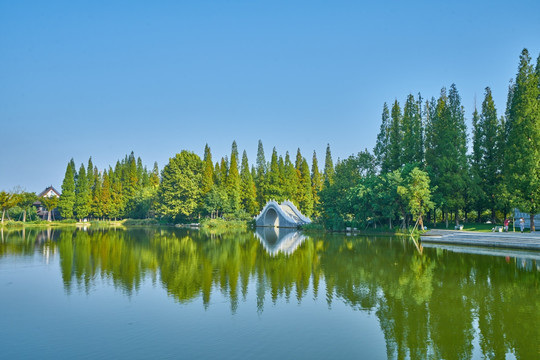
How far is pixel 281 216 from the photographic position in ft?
158

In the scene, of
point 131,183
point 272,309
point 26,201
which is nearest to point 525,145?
point 272,309

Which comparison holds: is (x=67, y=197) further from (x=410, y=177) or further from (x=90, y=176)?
(x=410, y=177)

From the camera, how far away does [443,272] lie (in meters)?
13.9

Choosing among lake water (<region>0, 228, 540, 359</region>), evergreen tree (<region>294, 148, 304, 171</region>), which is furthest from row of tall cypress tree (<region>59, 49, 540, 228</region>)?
lake water (<region>0, 228, 540, 359</region>)

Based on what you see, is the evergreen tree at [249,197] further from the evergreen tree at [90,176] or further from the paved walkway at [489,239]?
the paved walkway at [489,239]

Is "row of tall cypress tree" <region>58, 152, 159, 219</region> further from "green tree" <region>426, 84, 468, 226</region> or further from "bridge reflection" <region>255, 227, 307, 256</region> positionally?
"green tree" <region>426, 84, 468, 226</region>

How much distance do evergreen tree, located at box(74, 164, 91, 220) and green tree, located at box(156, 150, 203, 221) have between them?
41.9 ft

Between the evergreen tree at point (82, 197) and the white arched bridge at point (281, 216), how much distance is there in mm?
27640

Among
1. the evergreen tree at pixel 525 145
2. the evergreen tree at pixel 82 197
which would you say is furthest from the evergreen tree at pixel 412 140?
the evergreen tree at pixel 82 197

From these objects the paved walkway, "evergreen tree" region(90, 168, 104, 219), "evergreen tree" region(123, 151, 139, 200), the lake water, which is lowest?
the lake water

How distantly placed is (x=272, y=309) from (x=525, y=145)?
22251 millimetres

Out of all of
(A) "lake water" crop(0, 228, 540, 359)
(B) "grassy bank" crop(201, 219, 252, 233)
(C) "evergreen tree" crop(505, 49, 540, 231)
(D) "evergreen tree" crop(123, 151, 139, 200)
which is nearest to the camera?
(A) "lake water" crop(0, 228, 540, 359)

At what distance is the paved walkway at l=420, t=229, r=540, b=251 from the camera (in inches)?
780

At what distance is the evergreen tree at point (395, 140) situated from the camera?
116ft
